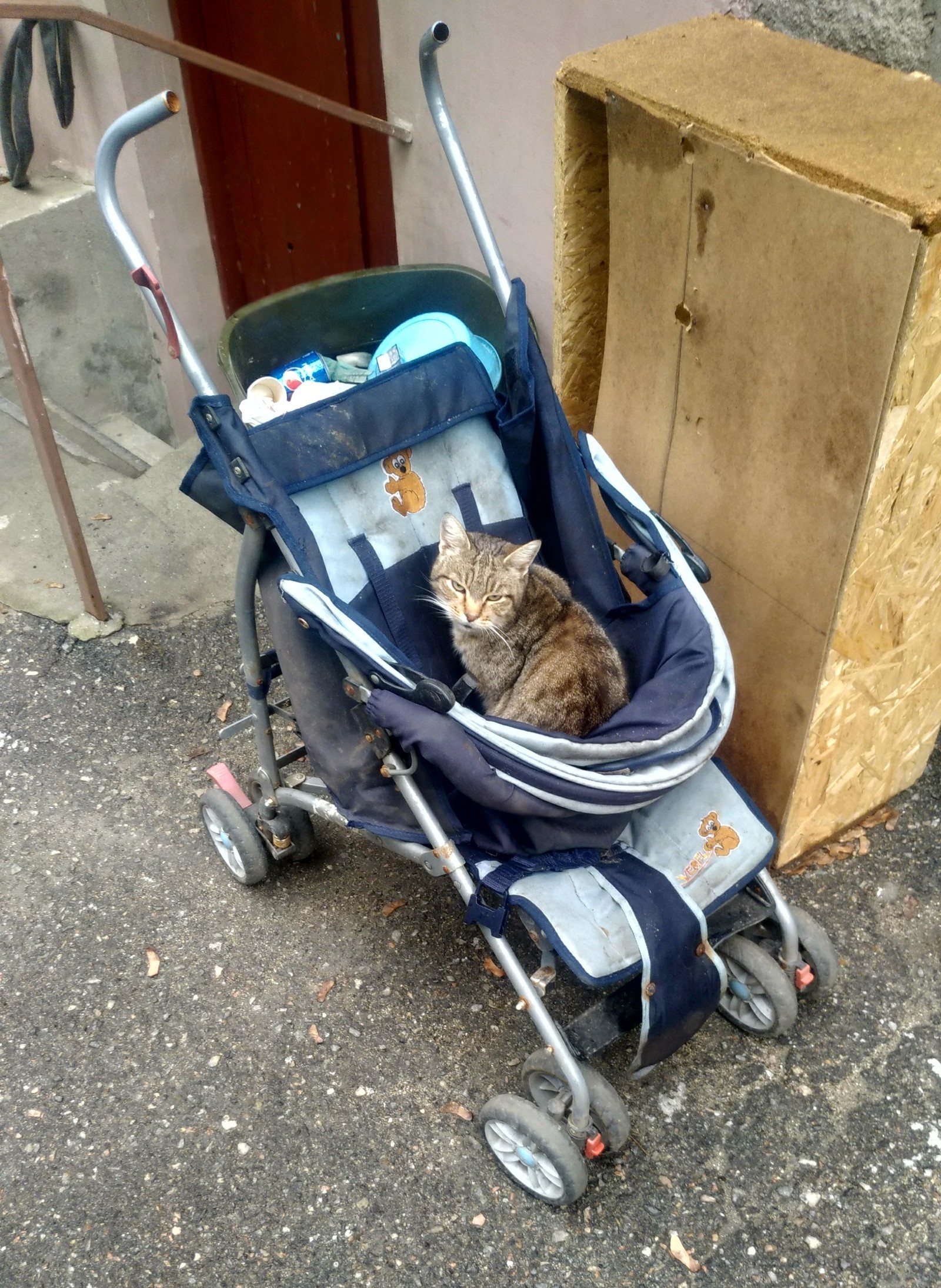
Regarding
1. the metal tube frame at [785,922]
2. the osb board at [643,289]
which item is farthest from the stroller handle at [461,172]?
the metal tube frame at [785,922]

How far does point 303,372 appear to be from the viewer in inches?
116

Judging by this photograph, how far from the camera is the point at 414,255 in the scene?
4051 mm

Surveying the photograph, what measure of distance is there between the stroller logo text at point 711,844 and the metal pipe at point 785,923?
0.43 feet

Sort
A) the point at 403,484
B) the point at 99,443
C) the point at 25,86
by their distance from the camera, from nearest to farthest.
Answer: the point at 403,484
the point at 25,86
the point at 99,443

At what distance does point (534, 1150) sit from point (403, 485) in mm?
1553

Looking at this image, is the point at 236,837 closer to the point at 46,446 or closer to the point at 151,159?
the point at 46,446

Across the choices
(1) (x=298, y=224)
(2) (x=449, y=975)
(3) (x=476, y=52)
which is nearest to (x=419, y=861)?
(2) (x=449, y=975)

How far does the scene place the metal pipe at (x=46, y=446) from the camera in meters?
3.21

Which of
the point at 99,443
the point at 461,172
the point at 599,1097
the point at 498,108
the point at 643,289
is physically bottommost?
the point at 99,443

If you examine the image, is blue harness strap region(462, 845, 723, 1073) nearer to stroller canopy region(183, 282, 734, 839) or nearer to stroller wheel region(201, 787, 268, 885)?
stroller canopy region(183, 282, 734, 839)

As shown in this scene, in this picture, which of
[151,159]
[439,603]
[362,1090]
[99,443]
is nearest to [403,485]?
[439,603]

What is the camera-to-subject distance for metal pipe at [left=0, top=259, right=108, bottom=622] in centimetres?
321

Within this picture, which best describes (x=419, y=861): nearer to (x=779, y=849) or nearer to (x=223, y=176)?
(x=779, y=849)

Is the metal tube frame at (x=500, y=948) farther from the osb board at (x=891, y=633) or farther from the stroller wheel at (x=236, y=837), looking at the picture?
the osb board at (x=891, y=633)
